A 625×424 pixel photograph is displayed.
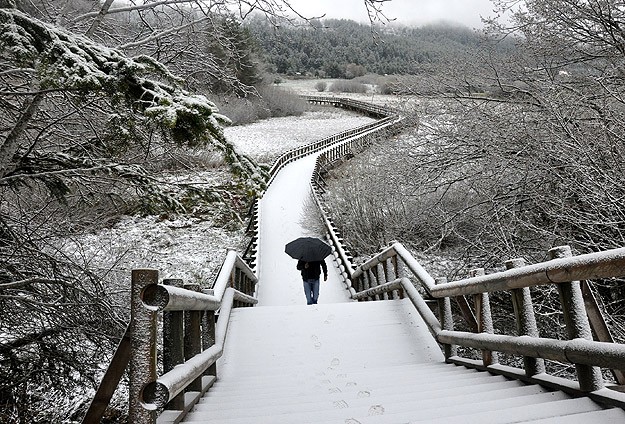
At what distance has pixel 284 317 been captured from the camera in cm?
746

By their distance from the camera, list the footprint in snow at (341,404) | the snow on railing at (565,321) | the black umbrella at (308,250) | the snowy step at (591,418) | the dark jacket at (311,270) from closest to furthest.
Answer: the snowy step at (591,418) < the snow on railing at (565,321) < the footprint in snow at (341,404) < the black umbrella at (308,250) < the dark jacket at (311,270)

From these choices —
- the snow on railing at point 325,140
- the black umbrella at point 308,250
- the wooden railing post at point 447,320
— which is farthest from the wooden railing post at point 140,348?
the snow on railing at point 325,140

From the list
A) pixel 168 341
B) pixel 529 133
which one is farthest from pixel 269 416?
pixel 529 133

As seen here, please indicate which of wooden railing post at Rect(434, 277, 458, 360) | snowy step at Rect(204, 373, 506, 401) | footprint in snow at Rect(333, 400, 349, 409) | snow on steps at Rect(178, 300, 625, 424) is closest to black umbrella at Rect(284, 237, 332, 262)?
snow on steps at Rect(178, 300, 625, 424)

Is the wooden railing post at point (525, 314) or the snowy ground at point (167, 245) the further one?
the snowy ground at point (167, 245)

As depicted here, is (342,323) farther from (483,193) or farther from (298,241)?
(483,193)

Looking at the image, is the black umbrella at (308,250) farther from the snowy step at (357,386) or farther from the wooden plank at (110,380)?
the wooden plank at (110,380)

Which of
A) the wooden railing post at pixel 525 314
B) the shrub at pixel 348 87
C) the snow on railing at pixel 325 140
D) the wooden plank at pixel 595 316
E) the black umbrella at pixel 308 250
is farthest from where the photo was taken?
the shrub at pixel 348 87

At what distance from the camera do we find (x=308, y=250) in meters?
10.8

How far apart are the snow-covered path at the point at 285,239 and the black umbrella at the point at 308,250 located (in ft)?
8.85

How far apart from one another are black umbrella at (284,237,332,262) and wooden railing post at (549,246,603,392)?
756 centimetres

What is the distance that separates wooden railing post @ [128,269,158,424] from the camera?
2.36m

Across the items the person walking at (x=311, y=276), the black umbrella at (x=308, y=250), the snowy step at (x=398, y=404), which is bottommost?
the person walking at (x=311, y=276)

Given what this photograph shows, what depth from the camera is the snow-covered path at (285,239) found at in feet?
45.3
